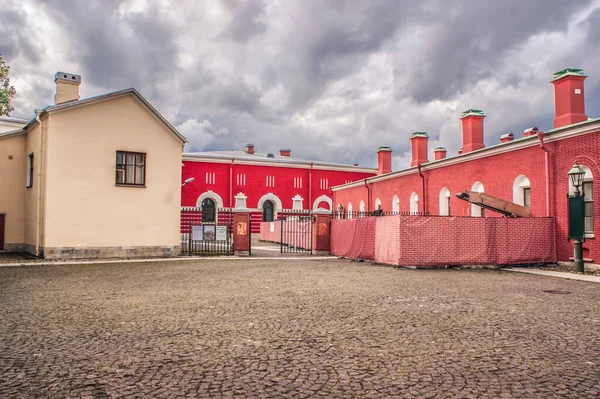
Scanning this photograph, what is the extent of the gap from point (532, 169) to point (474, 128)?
5686 mm

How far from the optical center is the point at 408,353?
192 inches

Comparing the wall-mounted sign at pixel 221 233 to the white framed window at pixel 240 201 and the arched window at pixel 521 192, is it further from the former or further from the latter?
the white framed window at pixel 240 201

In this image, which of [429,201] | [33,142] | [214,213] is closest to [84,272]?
[33,142]

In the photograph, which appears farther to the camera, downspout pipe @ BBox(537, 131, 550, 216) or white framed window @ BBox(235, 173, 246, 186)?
white framed window @ BBox(235, 173, 246, 186)

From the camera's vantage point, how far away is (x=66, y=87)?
19.5m

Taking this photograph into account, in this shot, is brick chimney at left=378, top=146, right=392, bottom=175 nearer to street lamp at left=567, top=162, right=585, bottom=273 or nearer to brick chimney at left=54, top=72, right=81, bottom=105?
street lamp at left=567, top=162, right=585, bottom=273

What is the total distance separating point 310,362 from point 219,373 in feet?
3.11

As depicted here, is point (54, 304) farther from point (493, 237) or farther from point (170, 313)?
point (493, 237)

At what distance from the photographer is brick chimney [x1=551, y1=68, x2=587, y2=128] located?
54.3 ft

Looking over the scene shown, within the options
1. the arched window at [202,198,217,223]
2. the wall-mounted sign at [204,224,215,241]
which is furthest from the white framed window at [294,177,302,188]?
the wall-mounted sign at [204,224,215,241]

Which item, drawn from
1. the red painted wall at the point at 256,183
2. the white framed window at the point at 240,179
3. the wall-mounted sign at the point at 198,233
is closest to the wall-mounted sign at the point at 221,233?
the wall-mounted sign at the point at 198,233

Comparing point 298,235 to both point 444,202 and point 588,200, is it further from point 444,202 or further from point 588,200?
point 588,200

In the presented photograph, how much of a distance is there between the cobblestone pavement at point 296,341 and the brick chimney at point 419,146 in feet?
59.7

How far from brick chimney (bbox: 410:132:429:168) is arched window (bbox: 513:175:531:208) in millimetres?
9577
